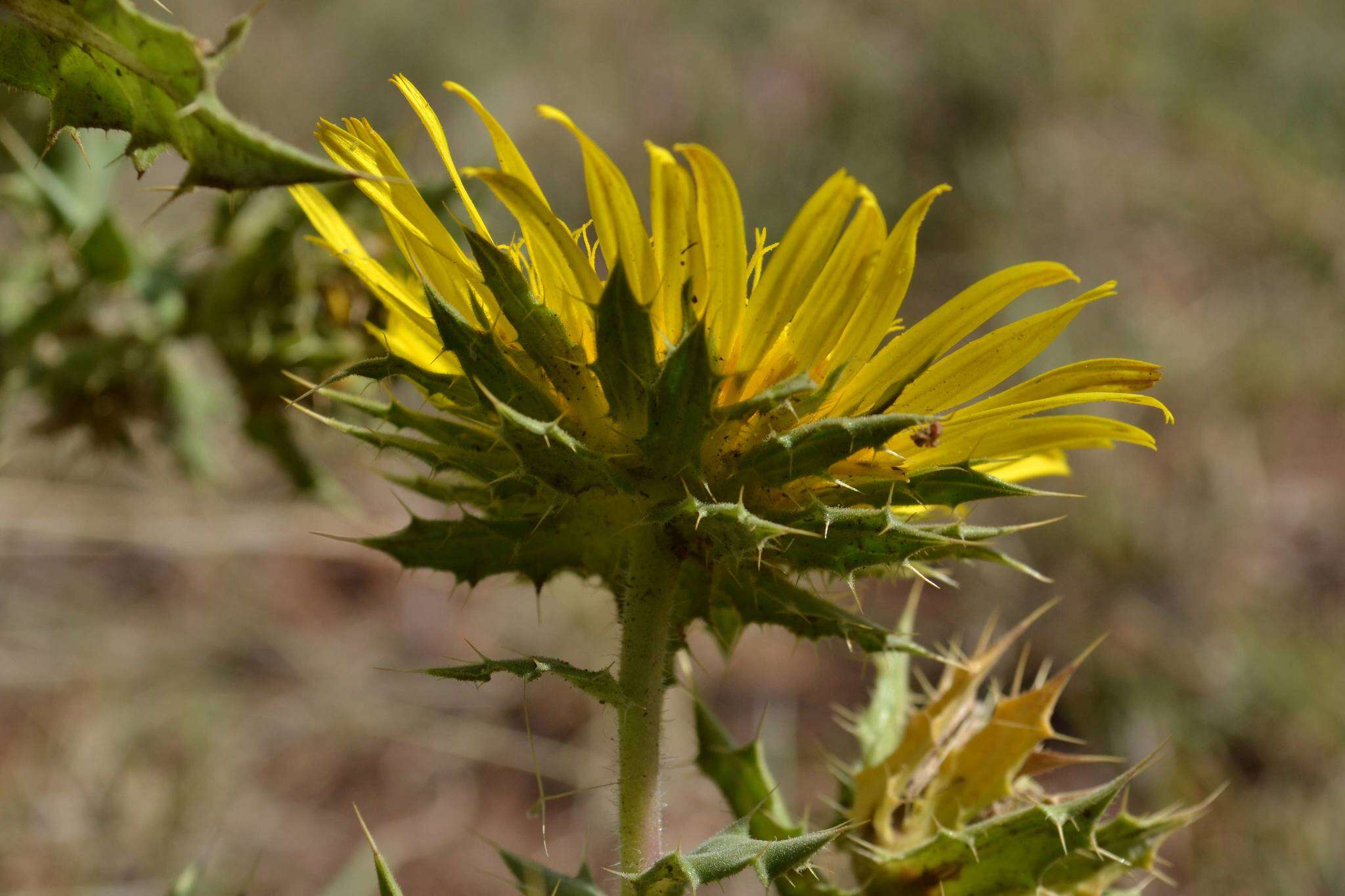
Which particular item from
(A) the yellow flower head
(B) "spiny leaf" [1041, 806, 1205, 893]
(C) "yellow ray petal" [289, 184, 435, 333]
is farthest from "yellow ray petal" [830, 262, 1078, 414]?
(B) "spiny leaf" [1041, 806, 1205, 893]

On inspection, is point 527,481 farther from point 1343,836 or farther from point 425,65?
point 425,65

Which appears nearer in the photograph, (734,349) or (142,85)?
(142,85)

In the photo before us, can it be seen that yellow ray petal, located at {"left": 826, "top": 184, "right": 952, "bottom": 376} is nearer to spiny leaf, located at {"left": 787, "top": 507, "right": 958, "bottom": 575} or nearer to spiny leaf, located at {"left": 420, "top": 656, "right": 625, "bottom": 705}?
spiny leaf, located at {"left": 787, "top": 507, "right": 958, "bottom": 575}

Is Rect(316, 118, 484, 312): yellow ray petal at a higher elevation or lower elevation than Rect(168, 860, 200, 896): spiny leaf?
higher

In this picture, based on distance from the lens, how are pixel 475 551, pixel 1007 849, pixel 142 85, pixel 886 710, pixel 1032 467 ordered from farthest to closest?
pixel 886 710 < pixel 1032 467 < pixel 1007 849 < pixel 475 551 < pixel 142 85

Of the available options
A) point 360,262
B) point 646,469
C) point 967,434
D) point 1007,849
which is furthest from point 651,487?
point 1007,849

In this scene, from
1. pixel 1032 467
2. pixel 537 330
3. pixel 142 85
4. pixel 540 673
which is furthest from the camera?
pixel 1032 467

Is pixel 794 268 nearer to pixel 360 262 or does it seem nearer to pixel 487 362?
pixel 487 362
